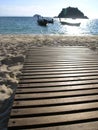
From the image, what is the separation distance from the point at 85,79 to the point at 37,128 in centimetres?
217

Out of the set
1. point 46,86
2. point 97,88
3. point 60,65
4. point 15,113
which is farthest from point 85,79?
point 15,113

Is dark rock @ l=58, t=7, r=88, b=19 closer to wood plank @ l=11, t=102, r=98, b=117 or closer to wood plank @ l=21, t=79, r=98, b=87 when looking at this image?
wood plank @ l=21, t=79, r=98, b=87

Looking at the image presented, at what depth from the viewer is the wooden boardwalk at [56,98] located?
114 inches

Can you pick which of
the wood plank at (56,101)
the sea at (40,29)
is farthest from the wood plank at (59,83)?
the sea at (40,29)

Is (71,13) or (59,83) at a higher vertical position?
(59,83)

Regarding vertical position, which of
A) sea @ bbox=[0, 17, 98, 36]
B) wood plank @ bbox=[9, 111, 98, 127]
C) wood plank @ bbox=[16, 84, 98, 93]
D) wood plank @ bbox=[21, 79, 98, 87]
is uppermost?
wood plank @ bbox=[9, 111, 98, 127]

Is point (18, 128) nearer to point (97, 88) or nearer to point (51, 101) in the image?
point (51, 101)

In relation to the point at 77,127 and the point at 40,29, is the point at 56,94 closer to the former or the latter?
the point at 77,127

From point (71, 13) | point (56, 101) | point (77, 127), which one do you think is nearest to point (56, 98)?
point (56, 101)

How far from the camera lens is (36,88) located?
13.5 ft

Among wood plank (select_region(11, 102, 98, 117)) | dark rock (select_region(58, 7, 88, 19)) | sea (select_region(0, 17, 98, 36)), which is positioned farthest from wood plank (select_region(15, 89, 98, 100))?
dark rock (select_region(58, 7, 88, 19))

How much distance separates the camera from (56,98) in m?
3.66

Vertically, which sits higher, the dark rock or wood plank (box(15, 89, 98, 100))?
wood plank (box(15, 89, 98, 100))

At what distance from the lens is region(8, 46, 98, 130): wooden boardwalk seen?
289cm
